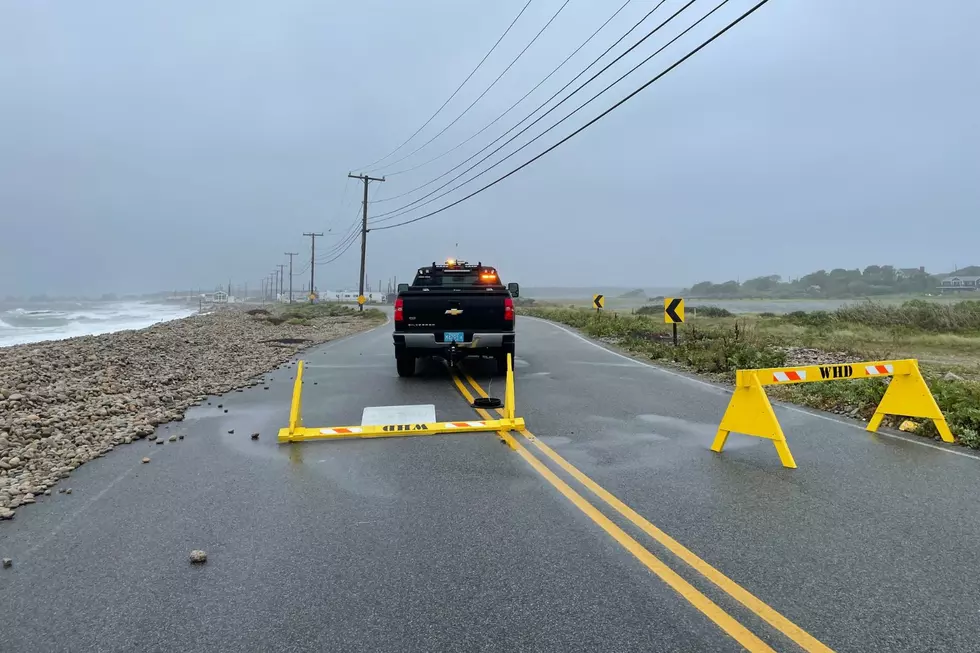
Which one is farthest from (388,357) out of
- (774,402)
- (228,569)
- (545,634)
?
(545,634)

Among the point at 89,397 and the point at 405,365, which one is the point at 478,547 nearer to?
the point at 89,397

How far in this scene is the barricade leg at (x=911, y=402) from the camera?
701cm

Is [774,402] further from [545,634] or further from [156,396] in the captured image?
[156,396]

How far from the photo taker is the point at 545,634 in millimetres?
2965

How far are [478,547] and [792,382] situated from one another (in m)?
4.34

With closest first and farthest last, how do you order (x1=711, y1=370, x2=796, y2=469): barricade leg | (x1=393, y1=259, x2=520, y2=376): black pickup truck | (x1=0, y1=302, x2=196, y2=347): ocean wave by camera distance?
(x1=711, y1=370, x2=796, y2=469): barricade leg < (x1=393, y1=259, x2=520, y2=376): black pickup truck < (x1=0, y1=302, x2=196, y2=347): ocean wave

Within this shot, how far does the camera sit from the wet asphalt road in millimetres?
3025

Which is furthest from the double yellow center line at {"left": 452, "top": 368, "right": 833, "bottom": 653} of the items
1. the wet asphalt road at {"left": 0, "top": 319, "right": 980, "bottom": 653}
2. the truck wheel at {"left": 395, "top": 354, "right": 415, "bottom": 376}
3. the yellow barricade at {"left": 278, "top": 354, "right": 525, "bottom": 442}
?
the truck wheel at {"left": 395, "top": 354, "right": 415, "bottom": 376}

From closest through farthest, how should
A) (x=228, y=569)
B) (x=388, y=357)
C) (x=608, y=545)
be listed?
1. (x=228, y=569)
2. (x=608, y=545)
3. (x=388, y=357)

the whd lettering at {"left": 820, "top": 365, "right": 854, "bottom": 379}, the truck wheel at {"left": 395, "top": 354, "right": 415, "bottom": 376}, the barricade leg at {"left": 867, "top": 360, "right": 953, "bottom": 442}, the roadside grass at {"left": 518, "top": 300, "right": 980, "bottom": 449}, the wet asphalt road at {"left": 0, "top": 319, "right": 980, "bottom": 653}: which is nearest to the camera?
the wet asphalt road at {"left": 0, "top": 319, "right": 980, "bottom": 653}

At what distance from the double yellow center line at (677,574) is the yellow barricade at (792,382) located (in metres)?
2.04

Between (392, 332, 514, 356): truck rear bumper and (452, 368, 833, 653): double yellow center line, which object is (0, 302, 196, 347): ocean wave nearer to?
(392, 332, 514, 356): truck rear bumper

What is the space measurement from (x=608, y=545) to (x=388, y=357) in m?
12.6

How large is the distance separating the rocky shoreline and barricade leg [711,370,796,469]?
22.1 feet
